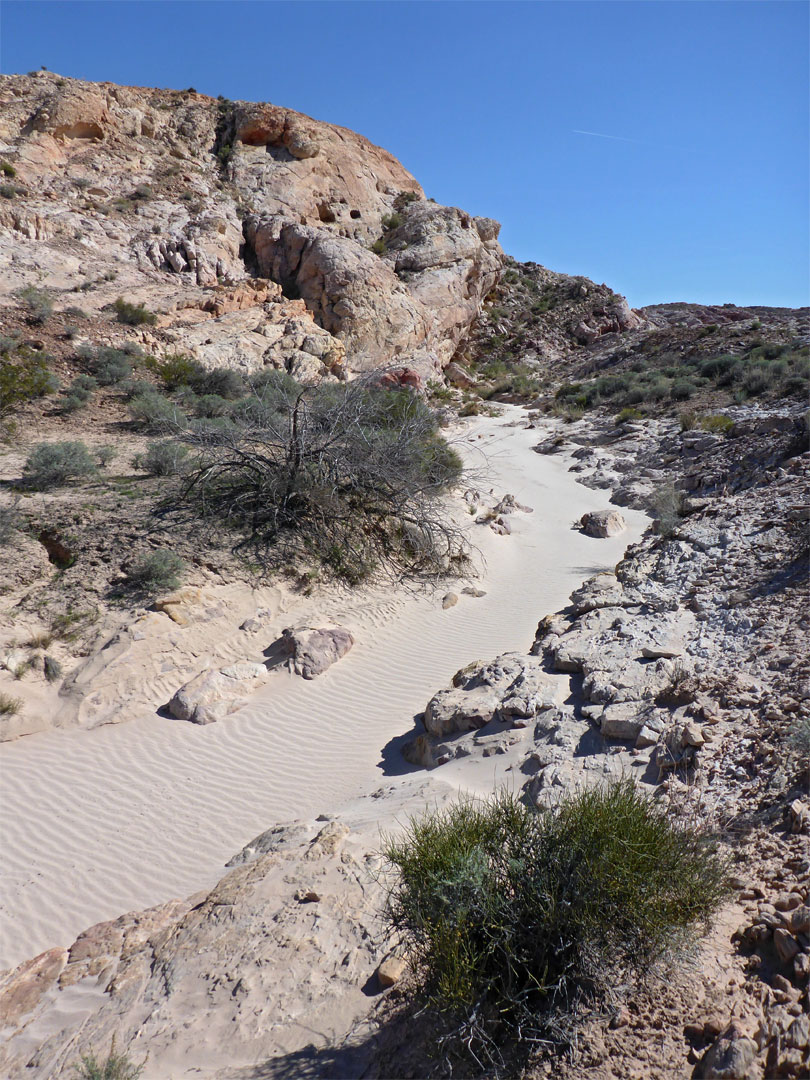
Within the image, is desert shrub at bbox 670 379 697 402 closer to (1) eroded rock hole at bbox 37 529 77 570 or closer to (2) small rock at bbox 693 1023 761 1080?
(1) eroded rock hole at bbox 37 529 77 570

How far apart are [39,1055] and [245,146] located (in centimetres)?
2962

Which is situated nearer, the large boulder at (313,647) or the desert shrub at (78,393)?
the large boulder at (313,647)

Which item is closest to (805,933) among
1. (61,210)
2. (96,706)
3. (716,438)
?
(96,706)

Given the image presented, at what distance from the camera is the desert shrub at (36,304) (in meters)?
14.7

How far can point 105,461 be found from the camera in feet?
32.9

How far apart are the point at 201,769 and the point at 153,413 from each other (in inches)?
344

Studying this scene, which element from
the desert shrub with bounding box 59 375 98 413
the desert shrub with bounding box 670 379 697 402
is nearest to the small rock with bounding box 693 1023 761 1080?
the desert shrub with bounding box 59 375 98 413

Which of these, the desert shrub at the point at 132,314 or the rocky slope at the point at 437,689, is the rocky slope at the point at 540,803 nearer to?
the rocky slope at the point at 437,689

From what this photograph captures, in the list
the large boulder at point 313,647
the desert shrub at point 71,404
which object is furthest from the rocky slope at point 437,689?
the large boulder at point 313,647

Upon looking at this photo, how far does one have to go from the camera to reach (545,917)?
2.28m

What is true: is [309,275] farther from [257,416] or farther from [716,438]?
[716,438]

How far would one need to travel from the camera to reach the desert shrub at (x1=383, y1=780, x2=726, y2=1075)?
7.23ft

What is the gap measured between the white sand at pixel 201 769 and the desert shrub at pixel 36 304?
12.0 m

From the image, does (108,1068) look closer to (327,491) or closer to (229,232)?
(327,491)
